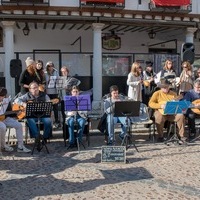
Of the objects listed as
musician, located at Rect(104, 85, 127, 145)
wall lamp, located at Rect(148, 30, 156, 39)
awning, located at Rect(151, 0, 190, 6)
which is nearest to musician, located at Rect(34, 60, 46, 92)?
musician, located at Rect(104, 85, 127, 145)

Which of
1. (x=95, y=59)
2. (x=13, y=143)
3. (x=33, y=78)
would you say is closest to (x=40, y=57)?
(x=95, y=59)

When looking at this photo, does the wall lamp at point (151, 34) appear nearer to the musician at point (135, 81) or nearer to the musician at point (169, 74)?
the musician at point (169, 74)

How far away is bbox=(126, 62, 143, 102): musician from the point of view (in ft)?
32.8

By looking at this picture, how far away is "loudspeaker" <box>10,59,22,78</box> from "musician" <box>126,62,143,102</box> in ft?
12.7

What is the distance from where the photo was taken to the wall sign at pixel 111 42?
667 inches

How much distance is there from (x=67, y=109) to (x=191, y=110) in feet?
9.53

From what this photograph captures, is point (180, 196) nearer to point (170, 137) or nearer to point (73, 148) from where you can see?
point (73, 148)

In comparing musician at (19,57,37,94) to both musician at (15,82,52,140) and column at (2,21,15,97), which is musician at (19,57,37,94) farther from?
column at (2,21,15,97)

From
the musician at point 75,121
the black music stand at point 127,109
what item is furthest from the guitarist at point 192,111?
the musician at point 75,121

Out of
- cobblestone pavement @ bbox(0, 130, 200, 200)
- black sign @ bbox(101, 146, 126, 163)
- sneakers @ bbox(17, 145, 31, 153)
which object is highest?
black sign @ bbox(101, 146, 126, 163)

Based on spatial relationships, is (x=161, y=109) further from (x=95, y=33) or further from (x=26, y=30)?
(x=26, y=30)

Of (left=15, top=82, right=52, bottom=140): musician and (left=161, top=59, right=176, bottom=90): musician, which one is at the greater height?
(left=161, top=59, right=176, bottom=90): musician

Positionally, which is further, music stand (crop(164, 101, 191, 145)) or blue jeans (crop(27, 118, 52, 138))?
music stand (crop(164, 101, 191, 145))

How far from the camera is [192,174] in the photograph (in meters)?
6.09
